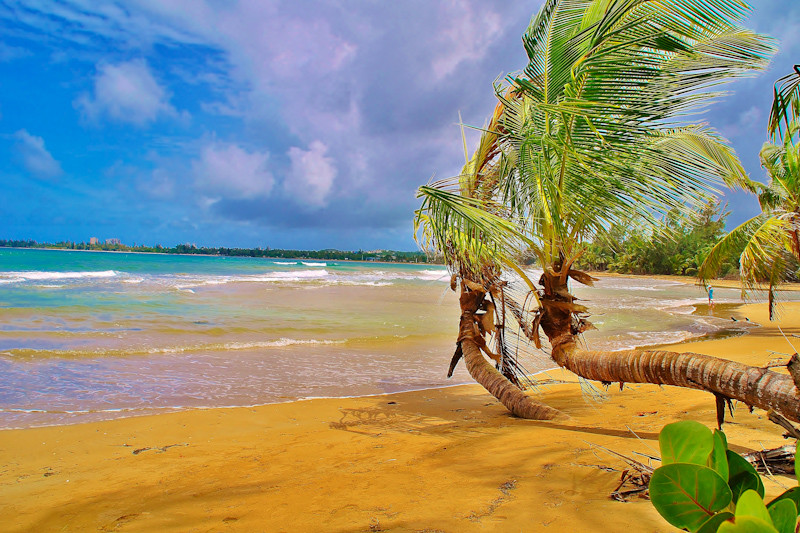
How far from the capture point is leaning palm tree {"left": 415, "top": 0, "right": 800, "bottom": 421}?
3.29 metres

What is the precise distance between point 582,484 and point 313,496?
5.59 feet

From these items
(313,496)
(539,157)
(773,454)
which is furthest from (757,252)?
(313,496)

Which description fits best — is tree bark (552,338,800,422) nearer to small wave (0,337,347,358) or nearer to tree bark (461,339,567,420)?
tree bark (461,339,567,420)

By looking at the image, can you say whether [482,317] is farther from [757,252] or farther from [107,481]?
[757,252]

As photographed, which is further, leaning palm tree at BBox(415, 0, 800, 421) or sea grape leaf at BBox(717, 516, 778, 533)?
leaning palm tree at BBox(415, 0, 800, 421)

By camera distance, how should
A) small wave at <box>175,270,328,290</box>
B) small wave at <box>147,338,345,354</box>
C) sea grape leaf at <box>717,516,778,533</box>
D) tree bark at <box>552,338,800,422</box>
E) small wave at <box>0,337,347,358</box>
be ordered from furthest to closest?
small wave at <box>175,270,328,290</box> < small wave at <box>147,338,345,354</box> < small wave at <box>0,337,347,358</box> < tree bark at <box>552,338,800,422</box> < sea grape leaf at <box>717,516,778,533</box>

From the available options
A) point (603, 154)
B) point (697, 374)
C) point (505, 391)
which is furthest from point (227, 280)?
point (697, 374)

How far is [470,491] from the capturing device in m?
2.84

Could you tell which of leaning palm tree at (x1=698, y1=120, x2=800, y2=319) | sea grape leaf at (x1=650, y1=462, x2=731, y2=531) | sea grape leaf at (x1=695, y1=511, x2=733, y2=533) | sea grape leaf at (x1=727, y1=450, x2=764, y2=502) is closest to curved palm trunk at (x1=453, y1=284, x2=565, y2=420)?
sea grape leaf at (x1=727, y1=450, x2=764, y2=502)

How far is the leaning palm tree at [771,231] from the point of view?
950 centimetres

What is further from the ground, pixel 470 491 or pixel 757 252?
pixel 757 252

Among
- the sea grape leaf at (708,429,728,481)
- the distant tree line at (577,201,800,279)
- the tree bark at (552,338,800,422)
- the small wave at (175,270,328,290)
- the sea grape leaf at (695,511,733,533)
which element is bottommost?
the small wave at (175,270,328,290)

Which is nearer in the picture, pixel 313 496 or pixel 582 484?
pixel 582 484

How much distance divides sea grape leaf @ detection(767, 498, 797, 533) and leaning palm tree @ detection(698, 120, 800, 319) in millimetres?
10459
